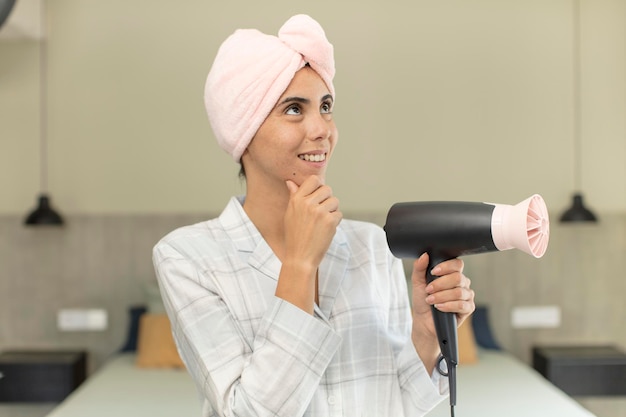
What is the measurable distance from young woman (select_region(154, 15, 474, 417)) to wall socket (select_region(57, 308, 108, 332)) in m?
3.07

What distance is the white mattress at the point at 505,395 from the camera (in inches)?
123

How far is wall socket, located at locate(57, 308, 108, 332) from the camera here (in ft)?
14.3

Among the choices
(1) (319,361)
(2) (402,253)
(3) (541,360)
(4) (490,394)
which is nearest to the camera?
(1) (319,361)

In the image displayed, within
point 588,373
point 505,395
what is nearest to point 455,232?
point 505,395

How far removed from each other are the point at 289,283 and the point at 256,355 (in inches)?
4.7

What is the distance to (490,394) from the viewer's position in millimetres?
3396

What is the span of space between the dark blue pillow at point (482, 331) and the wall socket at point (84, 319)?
2006 millimetres

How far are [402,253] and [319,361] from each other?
0.77ft

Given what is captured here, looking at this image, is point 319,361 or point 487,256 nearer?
point 319,361

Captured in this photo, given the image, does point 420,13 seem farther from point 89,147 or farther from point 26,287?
point 26,287

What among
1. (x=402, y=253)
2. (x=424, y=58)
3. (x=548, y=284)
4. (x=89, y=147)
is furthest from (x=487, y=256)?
(x=402, y=253)

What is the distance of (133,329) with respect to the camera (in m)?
4.27

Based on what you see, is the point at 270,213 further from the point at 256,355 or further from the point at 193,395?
the point at 193,395

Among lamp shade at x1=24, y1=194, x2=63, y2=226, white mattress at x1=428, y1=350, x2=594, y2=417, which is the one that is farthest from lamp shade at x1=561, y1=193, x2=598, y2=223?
lamp shade at x1=24, y1=194, x2=63, y2=226
